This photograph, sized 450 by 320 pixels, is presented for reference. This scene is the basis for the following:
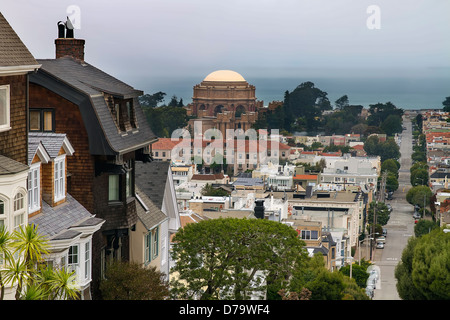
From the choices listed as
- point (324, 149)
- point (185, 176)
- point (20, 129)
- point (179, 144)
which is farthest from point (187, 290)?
point (324, 149)

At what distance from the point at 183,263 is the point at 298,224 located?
138 feet

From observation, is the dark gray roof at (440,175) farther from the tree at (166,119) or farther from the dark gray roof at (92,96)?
the dark gray roof at (92,96)

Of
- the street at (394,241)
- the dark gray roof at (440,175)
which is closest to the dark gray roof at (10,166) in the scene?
the street at (394,241)

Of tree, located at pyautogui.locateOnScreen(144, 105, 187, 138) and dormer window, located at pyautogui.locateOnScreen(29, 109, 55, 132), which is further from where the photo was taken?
tree, located at pyautogui.locateOnScreen(144, 105, 187, 138)

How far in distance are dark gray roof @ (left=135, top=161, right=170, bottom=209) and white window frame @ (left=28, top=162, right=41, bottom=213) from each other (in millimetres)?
6570

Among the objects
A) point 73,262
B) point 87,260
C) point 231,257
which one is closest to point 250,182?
point 231,257

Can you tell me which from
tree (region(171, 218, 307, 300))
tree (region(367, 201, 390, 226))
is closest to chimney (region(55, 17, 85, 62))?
tree (region(171, 218, 307, 300))

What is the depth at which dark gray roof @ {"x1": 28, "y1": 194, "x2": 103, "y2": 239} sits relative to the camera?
14.0m

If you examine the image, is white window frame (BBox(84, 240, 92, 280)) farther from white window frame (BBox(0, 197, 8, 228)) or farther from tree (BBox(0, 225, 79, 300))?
white window frame (BBox(0, 197, 8, 228))

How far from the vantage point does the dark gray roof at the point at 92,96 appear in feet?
52.0

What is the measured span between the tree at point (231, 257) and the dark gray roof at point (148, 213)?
2.19m

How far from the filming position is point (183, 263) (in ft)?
73.8

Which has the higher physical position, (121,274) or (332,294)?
(121,274)
